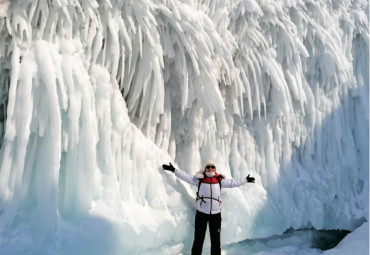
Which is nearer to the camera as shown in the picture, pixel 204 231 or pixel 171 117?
pixel 204 231

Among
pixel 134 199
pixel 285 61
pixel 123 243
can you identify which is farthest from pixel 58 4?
pixel 285 61

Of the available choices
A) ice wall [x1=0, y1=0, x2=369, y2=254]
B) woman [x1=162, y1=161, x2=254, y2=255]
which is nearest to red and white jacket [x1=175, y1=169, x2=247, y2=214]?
woman [x1=162, y1=161, x2=254, y2=255]

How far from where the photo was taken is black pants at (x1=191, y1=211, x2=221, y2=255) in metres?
5.16

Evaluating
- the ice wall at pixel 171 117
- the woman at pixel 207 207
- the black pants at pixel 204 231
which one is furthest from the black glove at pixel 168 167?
the black pants at pixel 204 231

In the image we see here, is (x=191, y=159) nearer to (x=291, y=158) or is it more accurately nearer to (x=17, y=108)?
(x=291, y=158)

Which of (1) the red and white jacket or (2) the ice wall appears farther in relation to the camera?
(1) the red and white jacket

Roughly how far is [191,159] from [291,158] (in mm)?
2081

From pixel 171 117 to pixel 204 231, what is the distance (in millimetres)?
1657

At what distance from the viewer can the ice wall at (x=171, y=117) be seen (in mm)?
4266

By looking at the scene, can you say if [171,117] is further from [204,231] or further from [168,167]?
[204,231]

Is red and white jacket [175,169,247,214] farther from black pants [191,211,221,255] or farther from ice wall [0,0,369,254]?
ice wall [0,0,369,254]

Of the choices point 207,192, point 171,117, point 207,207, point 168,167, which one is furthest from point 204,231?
point 171,117

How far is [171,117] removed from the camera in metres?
5.77

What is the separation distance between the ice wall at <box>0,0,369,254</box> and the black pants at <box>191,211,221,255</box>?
0.21 m
